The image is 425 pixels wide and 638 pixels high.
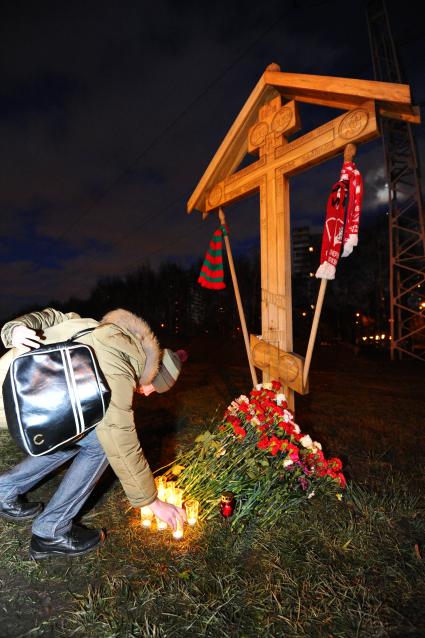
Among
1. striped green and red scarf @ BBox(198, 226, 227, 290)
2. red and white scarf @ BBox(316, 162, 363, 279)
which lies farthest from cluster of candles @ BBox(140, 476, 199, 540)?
striped green and red scarf @ BBox(198, 226, 227, 290)

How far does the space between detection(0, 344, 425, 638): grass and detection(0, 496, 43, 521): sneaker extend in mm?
73

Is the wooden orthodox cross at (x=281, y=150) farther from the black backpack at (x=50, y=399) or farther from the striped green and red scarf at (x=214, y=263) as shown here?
the black backpack at (x=50, y=399)

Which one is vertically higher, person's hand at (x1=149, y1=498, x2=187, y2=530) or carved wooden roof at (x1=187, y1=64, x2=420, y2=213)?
carved wooden roof at (x1=187, y1=64, x2=420, y2=213)

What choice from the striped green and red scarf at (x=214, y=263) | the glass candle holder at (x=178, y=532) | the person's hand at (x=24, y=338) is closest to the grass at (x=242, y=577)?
the glass candle holder at (x=178, y=532)

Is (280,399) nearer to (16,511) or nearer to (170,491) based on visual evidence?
(170,491)

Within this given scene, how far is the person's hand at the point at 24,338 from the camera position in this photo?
2.06 metres

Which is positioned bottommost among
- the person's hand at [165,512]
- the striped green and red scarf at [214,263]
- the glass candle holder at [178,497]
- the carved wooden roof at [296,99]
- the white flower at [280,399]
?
the glass candle holder at [178,497]

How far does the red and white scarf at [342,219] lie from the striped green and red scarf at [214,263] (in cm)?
143

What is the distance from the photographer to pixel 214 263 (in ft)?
14.4

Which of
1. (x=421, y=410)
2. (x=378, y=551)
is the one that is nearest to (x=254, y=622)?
(x=378, y=551)

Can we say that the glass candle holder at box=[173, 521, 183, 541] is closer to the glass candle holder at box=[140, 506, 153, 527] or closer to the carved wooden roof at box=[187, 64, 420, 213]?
the glass candle holder at box=[140, 506, 153, 527]

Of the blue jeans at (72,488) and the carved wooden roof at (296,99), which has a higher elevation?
the carved wooden roof at (296,99)

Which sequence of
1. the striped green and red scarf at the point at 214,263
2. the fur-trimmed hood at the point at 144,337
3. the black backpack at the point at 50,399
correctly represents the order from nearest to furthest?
the black backpack at the point at 50,399 → the fur-trimmed hood at the point at 144,337 → the striped green and red scarf at the point at 214,263

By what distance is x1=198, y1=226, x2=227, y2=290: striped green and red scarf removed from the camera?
4.35 m
